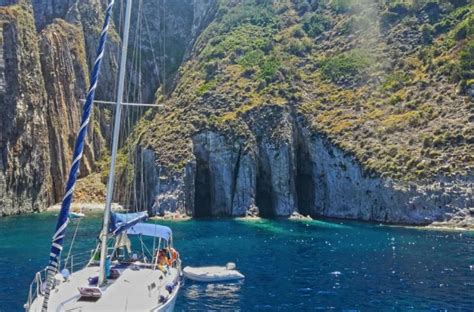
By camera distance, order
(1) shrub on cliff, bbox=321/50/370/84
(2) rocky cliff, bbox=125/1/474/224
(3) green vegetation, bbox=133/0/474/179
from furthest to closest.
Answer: (1) shrub on cliff, bbox=321/50/370/84 < (3) green vegetation, bbox=133/0/474/179 < (2) rocky cliff, bbox=125/1/474/224

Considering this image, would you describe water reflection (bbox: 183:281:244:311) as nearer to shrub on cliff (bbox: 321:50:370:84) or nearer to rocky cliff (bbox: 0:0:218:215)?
rocky cliff (bbox: 0:0:218:215)

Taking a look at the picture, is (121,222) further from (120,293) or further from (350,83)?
(350,83)

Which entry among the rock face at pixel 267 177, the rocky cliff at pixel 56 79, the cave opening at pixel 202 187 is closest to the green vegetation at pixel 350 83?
the rock face at pixel 267 177

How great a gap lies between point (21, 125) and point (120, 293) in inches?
3876

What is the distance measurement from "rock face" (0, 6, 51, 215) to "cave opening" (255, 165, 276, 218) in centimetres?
4852

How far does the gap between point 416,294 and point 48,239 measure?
46.3 m

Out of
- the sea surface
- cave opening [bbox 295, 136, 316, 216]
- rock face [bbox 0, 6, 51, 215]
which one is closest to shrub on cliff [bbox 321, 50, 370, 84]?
cave opening [bbox 295, 136, 316, 216]

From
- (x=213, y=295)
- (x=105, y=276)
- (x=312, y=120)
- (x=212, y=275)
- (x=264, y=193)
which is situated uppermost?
(x=312, y=120)

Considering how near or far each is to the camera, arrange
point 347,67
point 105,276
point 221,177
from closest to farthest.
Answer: point 105,276 < point 221,177 < point 347,67

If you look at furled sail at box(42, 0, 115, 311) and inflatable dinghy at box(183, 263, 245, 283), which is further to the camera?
inflatable dinghy at box(183, 263, 245, 283)

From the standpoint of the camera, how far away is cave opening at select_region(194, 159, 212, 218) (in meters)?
108

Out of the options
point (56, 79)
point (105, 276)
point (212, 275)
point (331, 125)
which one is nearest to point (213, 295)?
point (212, 275)

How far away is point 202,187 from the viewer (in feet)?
358

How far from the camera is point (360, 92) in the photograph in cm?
10881
